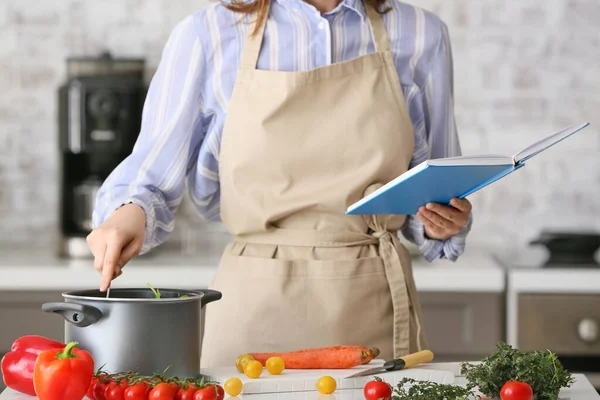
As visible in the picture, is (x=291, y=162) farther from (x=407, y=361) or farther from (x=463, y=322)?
(x=463, y=322)

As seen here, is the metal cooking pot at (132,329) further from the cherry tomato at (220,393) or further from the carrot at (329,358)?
the carrot at (329,358)

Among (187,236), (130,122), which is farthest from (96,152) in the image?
(187,236)

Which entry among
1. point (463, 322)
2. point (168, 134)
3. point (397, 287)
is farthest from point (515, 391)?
point (463, 322)

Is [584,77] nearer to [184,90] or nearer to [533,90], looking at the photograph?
[533,90]

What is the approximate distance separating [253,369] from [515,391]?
0.35 meters

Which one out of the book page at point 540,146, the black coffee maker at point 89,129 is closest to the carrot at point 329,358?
the book page at point 540,146

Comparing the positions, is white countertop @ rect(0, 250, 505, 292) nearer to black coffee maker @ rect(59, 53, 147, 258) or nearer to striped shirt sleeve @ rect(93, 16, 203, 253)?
black coffee maker @ rect(59, 53, 147, 258)

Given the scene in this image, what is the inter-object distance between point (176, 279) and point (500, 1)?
57.4 inches

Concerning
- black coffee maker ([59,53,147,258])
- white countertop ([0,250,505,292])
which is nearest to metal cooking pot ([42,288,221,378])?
white countertop ([0,250,505,292])

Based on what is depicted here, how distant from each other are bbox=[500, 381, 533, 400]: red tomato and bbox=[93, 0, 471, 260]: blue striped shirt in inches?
23.6

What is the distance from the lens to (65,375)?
3.41 ft

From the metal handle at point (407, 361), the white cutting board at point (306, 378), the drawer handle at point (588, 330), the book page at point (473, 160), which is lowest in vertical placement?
the drawer handle at point (588, 330)

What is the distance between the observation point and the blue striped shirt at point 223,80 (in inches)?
59.6

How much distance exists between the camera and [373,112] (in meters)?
1.56
